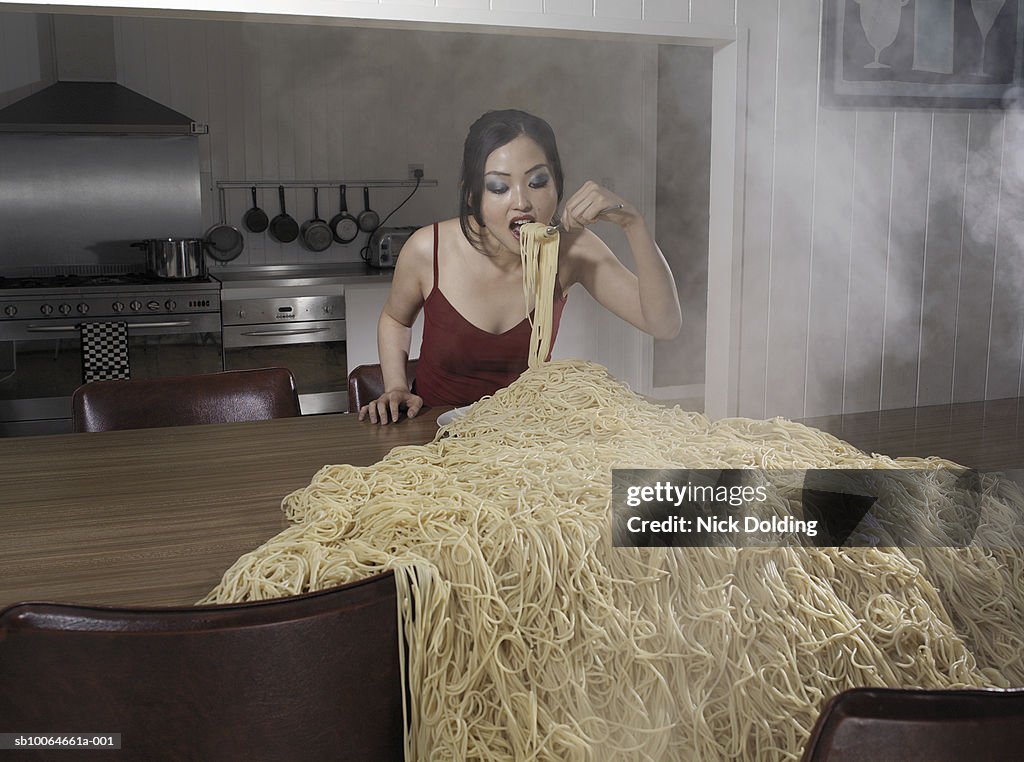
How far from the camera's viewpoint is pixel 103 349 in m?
3.55

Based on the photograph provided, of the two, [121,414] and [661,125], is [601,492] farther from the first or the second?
[661,125]

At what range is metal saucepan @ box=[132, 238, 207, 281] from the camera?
3671 mm

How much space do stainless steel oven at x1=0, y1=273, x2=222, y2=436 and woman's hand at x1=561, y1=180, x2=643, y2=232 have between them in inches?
91.8

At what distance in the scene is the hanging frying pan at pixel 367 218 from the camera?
14.0 ft

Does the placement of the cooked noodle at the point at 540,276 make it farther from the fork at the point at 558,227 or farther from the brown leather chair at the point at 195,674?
the brown leather chair at the point at 195,674

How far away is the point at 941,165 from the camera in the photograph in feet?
6.77

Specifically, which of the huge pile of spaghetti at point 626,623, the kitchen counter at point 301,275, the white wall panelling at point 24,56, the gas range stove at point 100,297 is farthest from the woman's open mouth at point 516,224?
the white wall panelling at point 24,56

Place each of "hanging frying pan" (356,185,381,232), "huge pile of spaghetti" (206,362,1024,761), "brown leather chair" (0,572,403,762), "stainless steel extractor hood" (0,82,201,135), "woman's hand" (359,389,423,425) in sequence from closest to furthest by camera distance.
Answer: "brown leather chair" (0,572,403,762) → "huge pile of spaghetti" (206,362,1024,761) → "woman's hand" (359,389,423,425) → "stainless steel extractor hood" (0,82,201,135) → "hanging frying pan" (356,185,381,232)

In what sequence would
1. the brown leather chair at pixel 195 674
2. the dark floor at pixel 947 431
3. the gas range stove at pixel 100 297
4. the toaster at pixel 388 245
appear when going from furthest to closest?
the toaster at pixel 388 245
the gas range stove at pixel 100 297
the dark floor at pixel 947 431
the brown leather chair at pixel 195 674

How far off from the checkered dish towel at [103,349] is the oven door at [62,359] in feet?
0.08

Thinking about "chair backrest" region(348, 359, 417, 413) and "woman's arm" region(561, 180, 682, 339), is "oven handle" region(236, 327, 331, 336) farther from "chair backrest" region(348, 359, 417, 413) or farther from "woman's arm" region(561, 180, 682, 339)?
"woman's arm" region(561, 180, 682, 339)

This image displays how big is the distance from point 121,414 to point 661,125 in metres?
3.04

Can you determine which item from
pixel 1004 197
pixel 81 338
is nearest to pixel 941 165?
pixel 1004 197

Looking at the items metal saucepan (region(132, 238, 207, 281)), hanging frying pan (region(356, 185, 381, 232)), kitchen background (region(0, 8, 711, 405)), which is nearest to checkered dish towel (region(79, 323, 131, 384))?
metal saucepan (region(132, 238, 207, 281))
